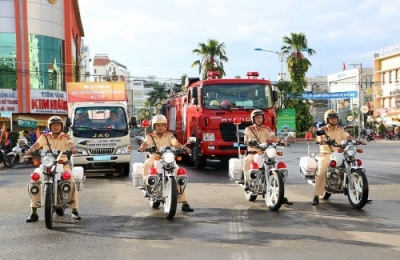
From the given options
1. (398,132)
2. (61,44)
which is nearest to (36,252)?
(61,44)

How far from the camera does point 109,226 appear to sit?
7707 millimetres

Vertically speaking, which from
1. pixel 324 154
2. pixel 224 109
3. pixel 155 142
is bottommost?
pixel 324 154

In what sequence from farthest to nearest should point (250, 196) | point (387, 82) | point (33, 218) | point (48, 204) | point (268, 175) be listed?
point (387, 82)
point (250, 196)
point (268, 175)
point (33, 218)
point (48, 204)

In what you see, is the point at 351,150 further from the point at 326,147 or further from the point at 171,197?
the point at 171,197

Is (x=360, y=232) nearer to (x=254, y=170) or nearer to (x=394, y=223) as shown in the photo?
(x=394, y=223)

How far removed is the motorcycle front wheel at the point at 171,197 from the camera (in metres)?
7.90

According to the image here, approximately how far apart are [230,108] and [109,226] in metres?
9.07

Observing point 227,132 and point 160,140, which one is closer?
point 160,140

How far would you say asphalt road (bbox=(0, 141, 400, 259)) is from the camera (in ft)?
A: 19.6

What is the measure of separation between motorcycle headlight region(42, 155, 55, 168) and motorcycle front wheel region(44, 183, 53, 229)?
0.97 feet

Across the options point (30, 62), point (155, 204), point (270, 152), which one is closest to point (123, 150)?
point (155, 204)

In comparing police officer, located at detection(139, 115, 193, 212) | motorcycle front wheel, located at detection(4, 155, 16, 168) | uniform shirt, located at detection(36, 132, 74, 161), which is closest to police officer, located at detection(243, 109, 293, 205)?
police officer, located at detection(139, 115, 193, 212)

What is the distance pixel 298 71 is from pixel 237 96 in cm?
4007

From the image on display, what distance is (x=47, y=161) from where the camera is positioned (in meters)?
7.69
